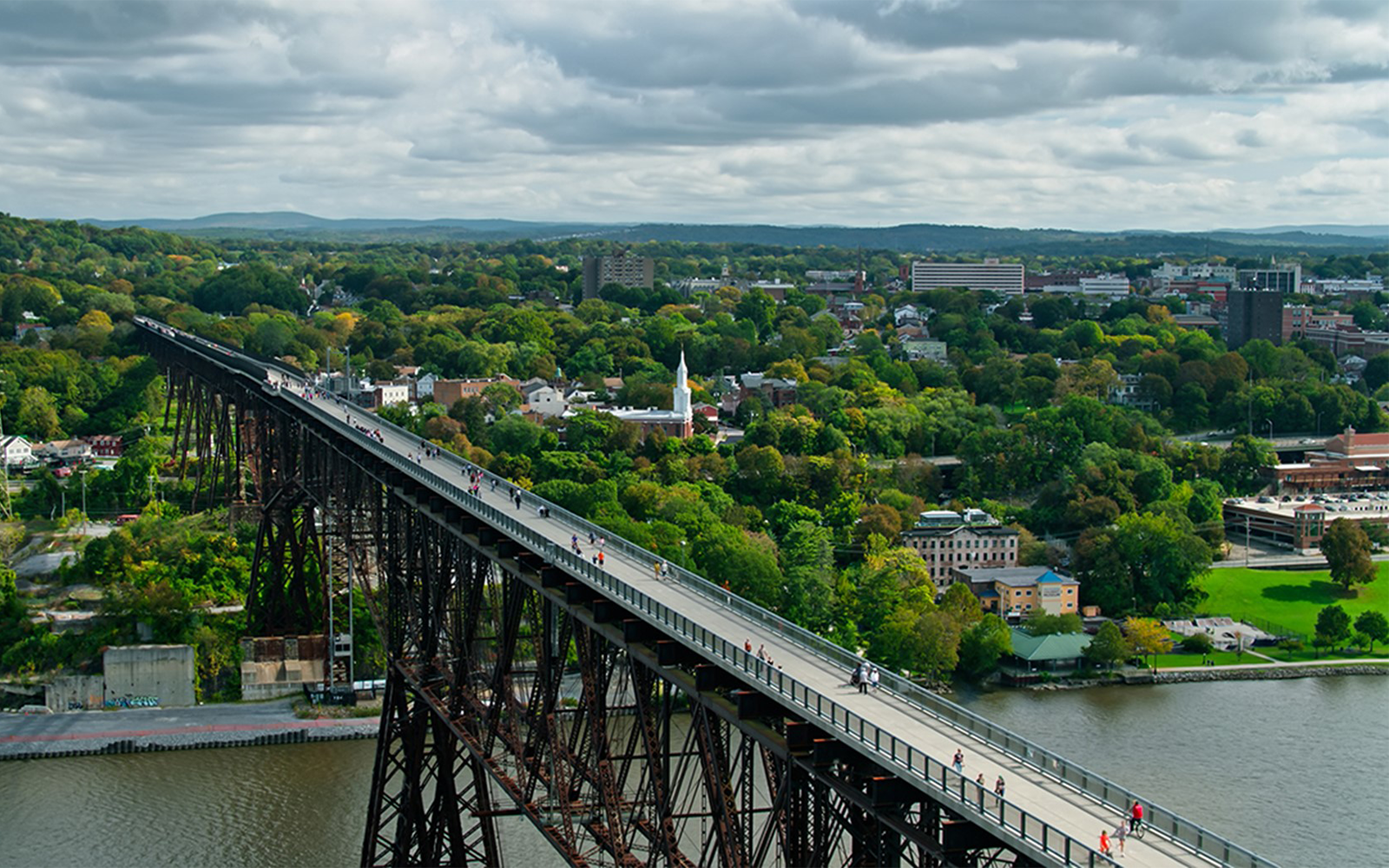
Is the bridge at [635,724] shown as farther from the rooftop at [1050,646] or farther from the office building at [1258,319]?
the office building at [1258,319]

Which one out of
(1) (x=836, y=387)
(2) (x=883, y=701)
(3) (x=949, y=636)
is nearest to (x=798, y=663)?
(2) (x=883, y=701)

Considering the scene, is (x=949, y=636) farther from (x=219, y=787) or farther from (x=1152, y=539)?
(x=219, y=787)

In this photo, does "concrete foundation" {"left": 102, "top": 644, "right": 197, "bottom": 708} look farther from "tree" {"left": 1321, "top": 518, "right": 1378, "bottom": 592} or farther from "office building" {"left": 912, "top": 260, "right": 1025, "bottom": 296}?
"office building" {"left": 912, "top": 260, "right": 1025, "bottom": 296}

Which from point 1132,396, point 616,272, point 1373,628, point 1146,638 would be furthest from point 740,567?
point 616,272

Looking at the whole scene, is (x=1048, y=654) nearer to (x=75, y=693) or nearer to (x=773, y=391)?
(x=75, y=693)

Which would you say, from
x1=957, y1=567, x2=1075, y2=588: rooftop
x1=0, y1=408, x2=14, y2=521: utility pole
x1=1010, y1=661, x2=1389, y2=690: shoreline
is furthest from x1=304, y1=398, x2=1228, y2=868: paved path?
x1=0, y1=408, x2=14, y2=521: utility pole
